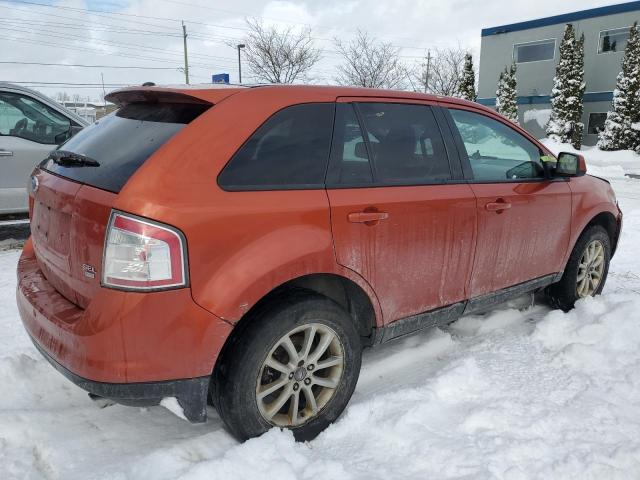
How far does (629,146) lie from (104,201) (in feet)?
73.2

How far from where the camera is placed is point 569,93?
21.6m

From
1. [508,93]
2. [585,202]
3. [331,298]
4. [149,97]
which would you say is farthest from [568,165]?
[508,93]

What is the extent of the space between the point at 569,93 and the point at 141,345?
76.5ft

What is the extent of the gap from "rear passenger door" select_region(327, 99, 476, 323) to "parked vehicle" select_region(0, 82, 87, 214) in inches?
178

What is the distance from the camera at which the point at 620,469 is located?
7.78 feet

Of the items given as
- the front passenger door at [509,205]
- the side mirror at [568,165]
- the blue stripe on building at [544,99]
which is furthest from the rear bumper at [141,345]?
the blue stripe on building at [544,99]

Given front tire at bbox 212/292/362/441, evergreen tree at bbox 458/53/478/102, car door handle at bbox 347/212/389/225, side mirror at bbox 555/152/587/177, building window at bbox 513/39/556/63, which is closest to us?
front tire at bbox 212/292/362/441

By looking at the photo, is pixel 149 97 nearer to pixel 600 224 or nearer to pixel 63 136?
pixel 600 224

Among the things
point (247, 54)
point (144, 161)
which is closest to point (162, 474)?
point (144, 161)

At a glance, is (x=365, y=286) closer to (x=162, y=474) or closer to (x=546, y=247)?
(x=162, y=474)

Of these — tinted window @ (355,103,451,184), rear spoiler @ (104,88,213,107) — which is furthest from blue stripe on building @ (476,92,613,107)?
rear spoiler @ (104,88,213,107)

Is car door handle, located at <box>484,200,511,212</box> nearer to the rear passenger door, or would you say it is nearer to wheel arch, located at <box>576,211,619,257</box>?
the rear passenger door

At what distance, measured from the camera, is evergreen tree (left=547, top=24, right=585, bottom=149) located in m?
21.3

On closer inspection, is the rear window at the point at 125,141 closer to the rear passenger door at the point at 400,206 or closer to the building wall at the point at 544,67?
the rear passenger door at the point at 400,206
